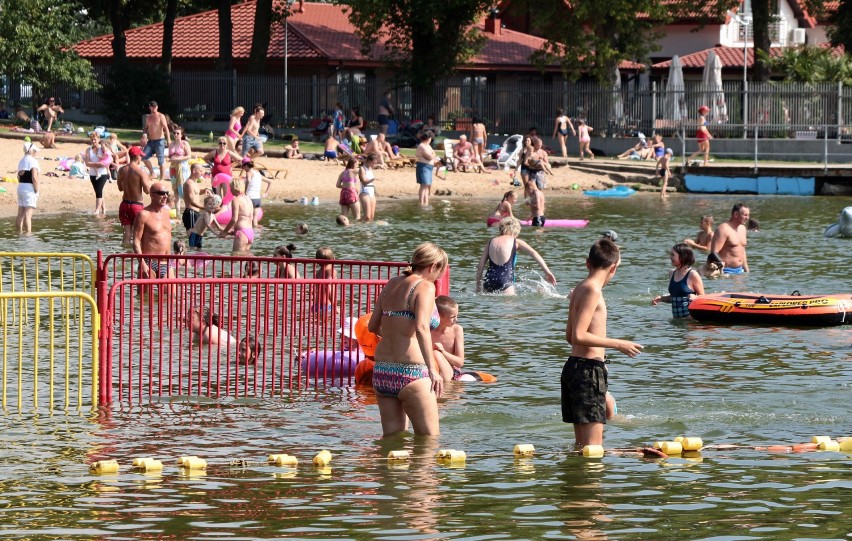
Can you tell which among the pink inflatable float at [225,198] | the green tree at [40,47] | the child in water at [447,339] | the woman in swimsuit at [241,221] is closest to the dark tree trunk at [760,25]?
the green tree at [40,47]

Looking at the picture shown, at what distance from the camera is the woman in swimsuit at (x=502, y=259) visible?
18.2 m

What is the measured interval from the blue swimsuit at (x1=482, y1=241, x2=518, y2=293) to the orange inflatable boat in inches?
105

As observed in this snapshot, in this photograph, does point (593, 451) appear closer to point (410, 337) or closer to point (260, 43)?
point (410, 337)

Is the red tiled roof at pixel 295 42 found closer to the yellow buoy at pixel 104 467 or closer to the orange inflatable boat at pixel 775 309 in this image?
the orange inflatable boat at pixel 775 309

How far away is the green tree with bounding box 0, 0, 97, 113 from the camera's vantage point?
47.6 meters

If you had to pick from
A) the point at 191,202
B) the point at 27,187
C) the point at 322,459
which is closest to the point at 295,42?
the point at 27,187

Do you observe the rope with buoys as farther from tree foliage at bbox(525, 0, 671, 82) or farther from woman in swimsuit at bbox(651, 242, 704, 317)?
tree foliage at bbox(525, 0, 671, 82)

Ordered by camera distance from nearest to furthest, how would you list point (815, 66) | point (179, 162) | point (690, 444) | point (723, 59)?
point (690, 444) → point (179, 162) → point (815, 66) → point (723, 59)

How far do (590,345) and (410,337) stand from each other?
1.20m

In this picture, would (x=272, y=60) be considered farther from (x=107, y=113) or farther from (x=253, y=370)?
(x=253, y=370)

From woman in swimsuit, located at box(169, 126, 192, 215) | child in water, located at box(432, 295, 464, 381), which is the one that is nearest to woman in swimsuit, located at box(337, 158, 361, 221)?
woman in swimsuit, located at box(169, 126, 192, 215)

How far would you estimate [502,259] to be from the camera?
18.7m

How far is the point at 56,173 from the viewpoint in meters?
35.6

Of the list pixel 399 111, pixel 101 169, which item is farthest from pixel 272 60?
pixel 101 169
